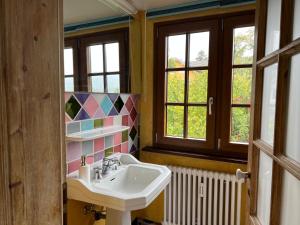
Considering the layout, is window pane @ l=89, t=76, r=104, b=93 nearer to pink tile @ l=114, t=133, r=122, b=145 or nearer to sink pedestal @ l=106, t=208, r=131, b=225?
pink tile @ l=114, t=133, r=122, b=145

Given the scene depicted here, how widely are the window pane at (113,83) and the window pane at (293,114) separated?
4.68ft

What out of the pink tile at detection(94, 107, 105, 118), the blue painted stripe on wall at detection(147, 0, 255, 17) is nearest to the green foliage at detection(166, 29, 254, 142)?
the blue painted stripe on wall at detection(147, 0, 255, 17)

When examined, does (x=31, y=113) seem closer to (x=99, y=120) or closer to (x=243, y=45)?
(x=99, y=120)

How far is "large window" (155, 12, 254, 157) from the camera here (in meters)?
1.90

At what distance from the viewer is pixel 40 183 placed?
0.50 m

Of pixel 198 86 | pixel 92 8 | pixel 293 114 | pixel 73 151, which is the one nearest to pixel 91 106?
pixel 73 151

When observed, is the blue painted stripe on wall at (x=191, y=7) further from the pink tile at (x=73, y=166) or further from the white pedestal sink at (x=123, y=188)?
the pink tile at (x=73, y=166)

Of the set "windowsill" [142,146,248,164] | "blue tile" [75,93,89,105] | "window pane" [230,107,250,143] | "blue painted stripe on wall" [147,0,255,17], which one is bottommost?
"windowsill" [142,146,248,164]

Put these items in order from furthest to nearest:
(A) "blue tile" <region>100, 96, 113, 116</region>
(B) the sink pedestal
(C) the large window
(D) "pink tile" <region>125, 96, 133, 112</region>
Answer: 1. (D) "pink tile" <region>125, 96, 133, 112</region>
2. (C) the large window
3. (A) "blue tile" <region>100, 96, 113, 116</region>
4. (B) the sink pedestal

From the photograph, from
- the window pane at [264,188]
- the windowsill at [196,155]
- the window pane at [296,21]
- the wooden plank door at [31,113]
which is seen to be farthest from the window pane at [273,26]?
the windowsill at [196,155]

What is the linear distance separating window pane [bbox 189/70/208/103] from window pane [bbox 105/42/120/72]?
27.0 inches

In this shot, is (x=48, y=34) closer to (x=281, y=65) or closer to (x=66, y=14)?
(x=281, y=65)

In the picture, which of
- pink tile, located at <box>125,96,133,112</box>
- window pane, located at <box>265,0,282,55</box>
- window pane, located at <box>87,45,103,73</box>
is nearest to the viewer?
window pane, located at <box>265,0,282,55</box>

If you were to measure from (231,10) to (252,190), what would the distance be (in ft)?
4.89
